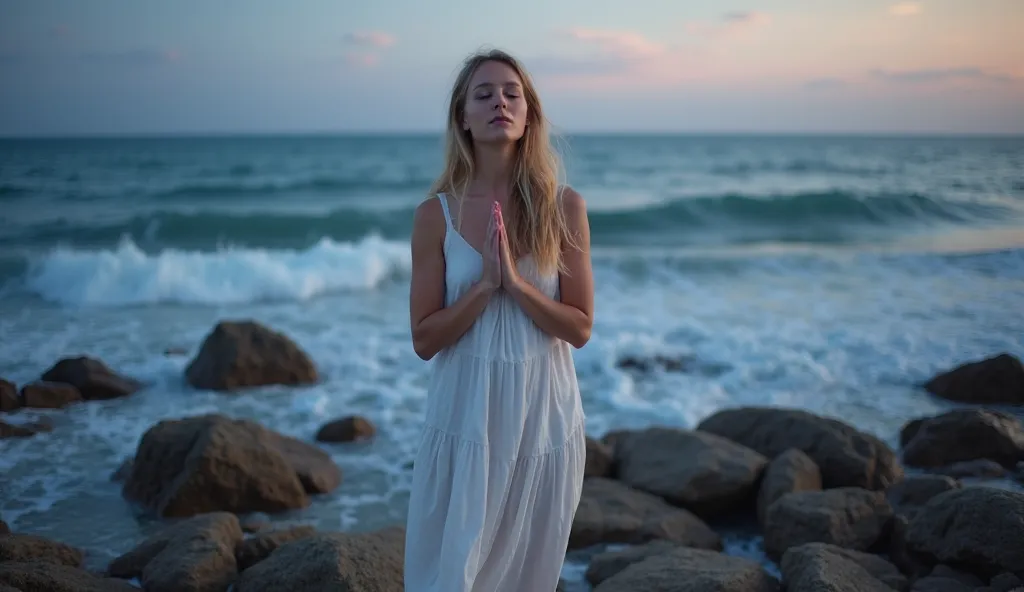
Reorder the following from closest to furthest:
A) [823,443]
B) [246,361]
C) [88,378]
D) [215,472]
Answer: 1. [215,472]
2. [823,443]
3. [88,378]
4. [246,361]

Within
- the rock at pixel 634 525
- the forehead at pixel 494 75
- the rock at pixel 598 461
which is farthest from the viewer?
the rock at pixel 598 461

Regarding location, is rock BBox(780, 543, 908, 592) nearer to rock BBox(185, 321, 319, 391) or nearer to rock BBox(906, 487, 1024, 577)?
rock BBox(906, 487, 1024, 577)

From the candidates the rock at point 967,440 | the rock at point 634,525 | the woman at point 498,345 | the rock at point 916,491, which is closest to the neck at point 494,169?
the woman at point 498,345

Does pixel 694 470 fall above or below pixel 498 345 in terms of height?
below

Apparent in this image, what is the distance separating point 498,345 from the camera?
8.52 ft

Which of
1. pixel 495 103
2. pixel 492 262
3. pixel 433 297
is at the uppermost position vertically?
pixel 495 103

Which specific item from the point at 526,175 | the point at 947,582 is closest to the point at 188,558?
the point at 526,175

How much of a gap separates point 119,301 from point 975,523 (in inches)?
494

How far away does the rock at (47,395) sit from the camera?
7.47 meters

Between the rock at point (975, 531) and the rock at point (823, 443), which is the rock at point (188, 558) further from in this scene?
the rock at point (823, 443)

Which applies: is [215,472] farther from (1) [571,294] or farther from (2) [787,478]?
(2) [787,478]

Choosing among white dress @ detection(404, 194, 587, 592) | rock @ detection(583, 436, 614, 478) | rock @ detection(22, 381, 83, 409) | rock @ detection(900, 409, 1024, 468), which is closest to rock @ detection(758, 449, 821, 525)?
rock @ detection(583, 436, 614, 478)

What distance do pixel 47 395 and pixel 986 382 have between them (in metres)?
9.24

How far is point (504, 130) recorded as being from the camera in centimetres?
260
